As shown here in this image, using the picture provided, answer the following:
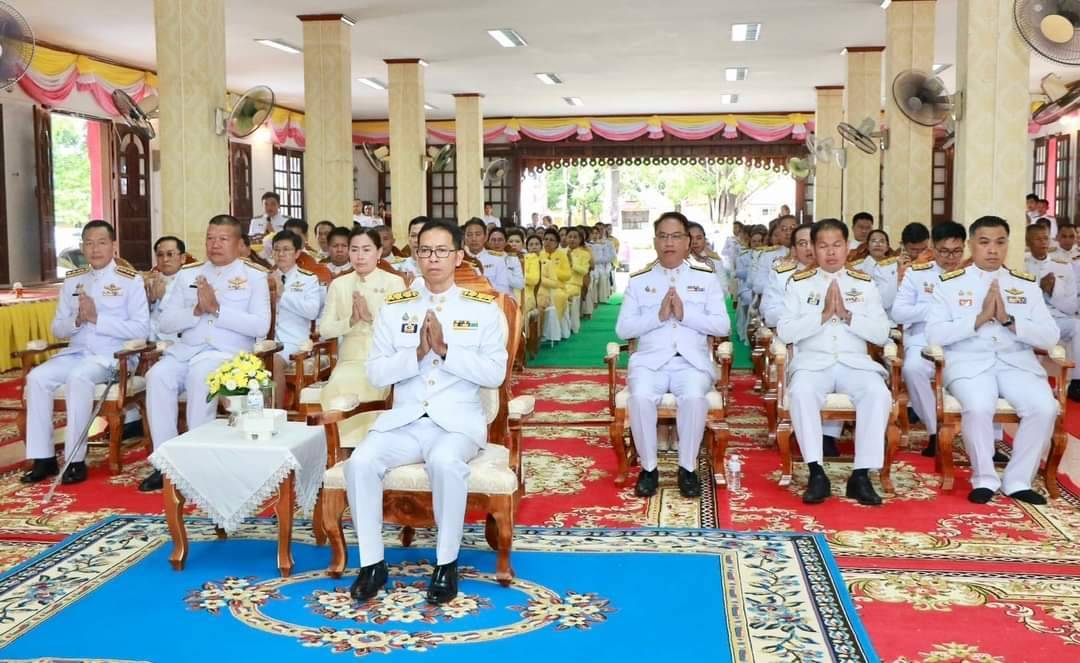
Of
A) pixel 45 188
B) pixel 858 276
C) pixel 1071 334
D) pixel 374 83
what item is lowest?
pixel 1071 334

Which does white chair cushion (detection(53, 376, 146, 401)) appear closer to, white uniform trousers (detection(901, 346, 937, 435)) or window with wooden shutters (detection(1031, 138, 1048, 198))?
white uniform trousers (detection(901, 346, 937, 435))

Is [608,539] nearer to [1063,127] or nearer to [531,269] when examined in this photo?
[531,269]

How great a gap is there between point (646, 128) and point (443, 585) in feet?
68.3

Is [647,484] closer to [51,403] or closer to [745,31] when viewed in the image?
[51,403]

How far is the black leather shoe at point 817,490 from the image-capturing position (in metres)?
5.29

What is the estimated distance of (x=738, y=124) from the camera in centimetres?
2381

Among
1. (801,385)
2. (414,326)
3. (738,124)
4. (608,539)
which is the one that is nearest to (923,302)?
(801,385)

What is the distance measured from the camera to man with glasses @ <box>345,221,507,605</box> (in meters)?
3.99

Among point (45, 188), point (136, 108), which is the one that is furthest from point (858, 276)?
point (45, 188)

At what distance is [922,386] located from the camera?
6.44 meters

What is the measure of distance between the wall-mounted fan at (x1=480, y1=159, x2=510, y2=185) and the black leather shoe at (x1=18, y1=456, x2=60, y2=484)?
15117 millimetres

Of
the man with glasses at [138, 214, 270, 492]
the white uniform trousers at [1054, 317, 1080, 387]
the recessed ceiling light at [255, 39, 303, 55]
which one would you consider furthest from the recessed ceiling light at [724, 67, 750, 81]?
the man with glasses at [138, 214, 270, 492]

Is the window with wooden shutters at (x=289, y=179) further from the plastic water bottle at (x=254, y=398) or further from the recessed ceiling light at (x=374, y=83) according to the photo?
the plastic water bottle at (x=254, y=398)

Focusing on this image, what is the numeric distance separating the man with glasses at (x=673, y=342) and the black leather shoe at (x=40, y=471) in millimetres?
3110
